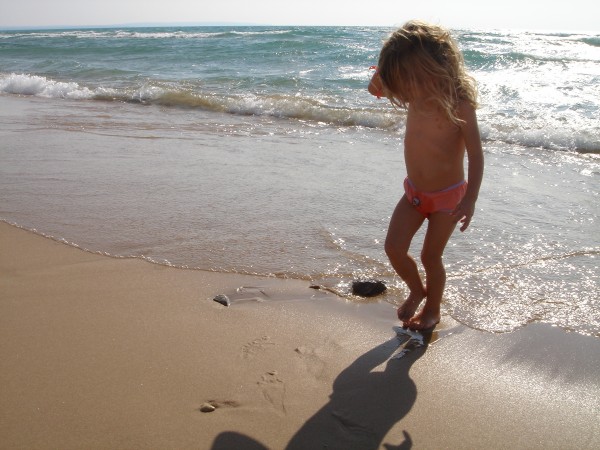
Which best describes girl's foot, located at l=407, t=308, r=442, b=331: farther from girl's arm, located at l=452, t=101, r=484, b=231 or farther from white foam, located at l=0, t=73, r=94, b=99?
white foam, located at l=0, t=73, r=94, b=99

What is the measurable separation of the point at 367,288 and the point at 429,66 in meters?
1.15

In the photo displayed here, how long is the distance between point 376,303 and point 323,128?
5483 mm

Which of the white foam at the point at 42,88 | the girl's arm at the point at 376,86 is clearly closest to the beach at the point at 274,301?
the girl's arm at the point at 376,86

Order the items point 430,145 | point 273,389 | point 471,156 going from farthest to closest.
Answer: point 430,145 < point 471,156 < point 273,389

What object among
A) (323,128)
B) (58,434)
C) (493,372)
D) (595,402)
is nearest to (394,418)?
(493,372)

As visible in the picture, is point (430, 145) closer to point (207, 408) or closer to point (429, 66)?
point (429, 66)

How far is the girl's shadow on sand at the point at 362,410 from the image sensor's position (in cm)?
189

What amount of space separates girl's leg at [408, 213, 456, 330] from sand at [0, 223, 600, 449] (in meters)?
0.09

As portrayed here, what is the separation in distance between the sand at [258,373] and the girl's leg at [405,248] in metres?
0.12

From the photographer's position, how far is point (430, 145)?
262cm

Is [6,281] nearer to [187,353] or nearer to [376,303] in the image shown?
[187,353]

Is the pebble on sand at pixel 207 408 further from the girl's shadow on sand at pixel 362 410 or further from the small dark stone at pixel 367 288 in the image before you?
the small dark stone at pixel 367 288

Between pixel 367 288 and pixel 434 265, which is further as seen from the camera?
pixel 367 288

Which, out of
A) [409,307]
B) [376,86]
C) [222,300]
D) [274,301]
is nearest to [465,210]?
[409,307]
